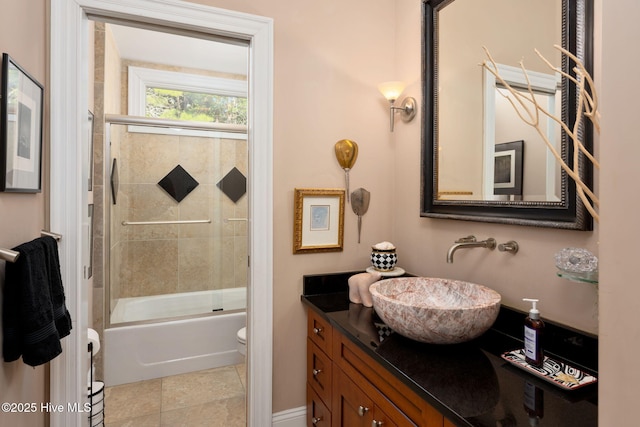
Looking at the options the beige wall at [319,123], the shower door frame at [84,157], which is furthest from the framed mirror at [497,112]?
the shower door frame at [84,157]

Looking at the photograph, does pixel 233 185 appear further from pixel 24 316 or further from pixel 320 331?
pixel 24 316

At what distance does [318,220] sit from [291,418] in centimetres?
105

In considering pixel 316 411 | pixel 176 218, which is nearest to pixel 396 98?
pixel 316 411

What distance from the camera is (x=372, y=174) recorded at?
1993mm

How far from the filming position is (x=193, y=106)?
359cm

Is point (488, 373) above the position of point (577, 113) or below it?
below

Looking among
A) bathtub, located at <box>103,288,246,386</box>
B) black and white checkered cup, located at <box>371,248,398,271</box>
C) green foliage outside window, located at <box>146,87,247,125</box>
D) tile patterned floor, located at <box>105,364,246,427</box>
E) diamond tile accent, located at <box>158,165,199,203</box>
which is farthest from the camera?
green foliage outside window, located at <box>146,87,247,125</box>

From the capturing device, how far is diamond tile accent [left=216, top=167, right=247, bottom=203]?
3250 millimetres

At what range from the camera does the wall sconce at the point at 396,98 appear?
72.5 inches

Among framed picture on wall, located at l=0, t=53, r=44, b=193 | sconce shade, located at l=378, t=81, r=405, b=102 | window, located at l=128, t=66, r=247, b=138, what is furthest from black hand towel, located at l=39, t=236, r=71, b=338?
window, located at l=128, t=66, r=247, b=138

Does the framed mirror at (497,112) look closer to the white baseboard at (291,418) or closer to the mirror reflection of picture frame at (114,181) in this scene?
the white baseboard at (291,418)

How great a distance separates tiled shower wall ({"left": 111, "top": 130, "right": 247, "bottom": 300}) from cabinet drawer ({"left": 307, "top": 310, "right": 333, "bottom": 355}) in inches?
61.4

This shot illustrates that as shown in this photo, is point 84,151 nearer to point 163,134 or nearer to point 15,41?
point 15,41

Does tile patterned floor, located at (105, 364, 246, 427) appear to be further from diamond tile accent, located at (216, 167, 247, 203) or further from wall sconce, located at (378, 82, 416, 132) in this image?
wall sconce, located at (378, 82, 416, 132)
